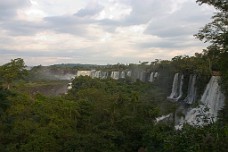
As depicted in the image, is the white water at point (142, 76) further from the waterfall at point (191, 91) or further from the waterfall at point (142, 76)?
the waterfall at point (191, 91)

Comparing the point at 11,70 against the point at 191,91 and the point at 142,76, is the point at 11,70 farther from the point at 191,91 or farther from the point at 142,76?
the point at 142,76

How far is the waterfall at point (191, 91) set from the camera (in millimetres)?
35875

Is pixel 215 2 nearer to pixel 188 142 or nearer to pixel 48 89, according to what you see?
pixel 188 142

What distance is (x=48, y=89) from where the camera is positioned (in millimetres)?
71812

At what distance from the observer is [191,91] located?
37000 millimetres

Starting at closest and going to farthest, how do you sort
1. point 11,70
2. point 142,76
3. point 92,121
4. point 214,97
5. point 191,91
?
point 92,121
point 214,97
point 11,70
point 191,91
point 142,76

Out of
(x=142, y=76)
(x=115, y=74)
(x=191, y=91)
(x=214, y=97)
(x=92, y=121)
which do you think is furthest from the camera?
(x=115, y=74)

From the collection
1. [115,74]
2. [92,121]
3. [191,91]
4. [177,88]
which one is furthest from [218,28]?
[115,74]

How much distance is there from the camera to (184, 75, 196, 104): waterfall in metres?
35.9

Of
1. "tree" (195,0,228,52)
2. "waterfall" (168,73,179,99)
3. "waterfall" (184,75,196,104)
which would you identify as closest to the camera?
"tree" (195,0,228,52)

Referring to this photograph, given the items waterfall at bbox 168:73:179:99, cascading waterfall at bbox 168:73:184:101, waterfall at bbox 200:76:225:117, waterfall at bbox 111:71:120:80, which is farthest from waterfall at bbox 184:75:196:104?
waterfall at bbox 111:71:120:80

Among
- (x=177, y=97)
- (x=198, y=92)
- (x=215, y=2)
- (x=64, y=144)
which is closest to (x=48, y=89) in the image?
(x=177, y=97)

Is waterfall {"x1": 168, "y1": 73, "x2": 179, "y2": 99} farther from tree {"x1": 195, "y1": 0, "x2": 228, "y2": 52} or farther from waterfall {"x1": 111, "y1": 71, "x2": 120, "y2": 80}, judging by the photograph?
waterfall {"x1": 111, "y1": 71, "x2": 120, "y2": 80}

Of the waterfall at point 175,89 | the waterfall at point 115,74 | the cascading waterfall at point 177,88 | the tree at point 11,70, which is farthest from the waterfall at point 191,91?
the waterfall at point 115,74
